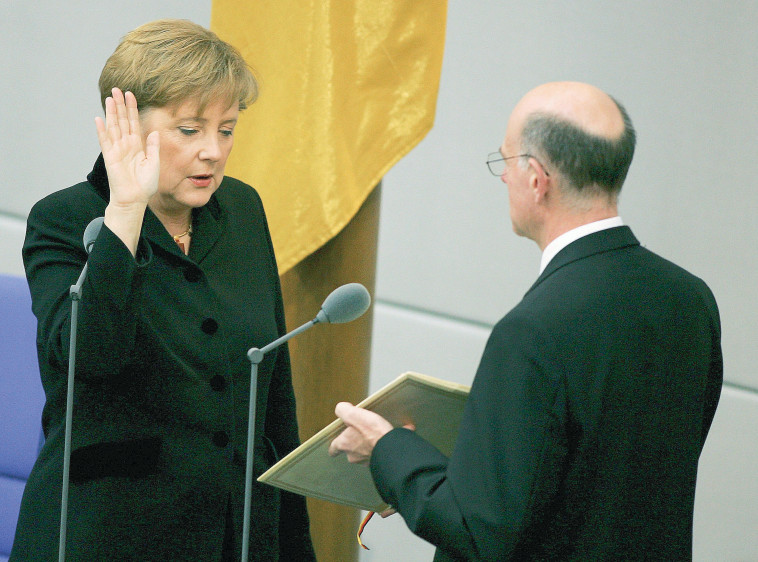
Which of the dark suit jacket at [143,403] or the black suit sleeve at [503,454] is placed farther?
the dark suit jacket at [143,403]

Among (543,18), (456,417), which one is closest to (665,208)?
(543,18)

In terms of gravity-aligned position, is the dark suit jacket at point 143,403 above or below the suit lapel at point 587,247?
below

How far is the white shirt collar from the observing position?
1417 millimetres

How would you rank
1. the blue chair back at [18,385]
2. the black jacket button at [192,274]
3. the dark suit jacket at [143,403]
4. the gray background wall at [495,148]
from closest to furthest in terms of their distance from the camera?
the dark suit jacket at [143,403] < the black jacket button at [192,274] < the blue chair back at [18,385] < the gray background wall at [495,148]

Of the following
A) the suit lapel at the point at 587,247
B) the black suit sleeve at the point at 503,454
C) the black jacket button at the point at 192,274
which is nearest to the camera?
the black suit sleeve at the point at 503,454

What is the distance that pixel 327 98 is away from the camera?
7.47 ft

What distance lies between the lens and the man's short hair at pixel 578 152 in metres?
1.40

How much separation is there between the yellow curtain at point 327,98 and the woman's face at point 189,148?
0.50m

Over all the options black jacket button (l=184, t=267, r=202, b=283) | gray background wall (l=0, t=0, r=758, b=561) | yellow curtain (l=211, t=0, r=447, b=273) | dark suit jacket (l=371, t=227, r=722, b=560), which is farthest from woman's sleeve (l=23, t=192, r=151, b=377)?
gray background wall (l=0, t=0, r=758, b=561)

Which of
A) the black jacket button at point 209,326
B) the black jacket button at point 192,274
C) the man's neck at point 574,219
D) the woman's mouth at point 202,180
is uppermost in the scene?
the man's neck at point 574,219

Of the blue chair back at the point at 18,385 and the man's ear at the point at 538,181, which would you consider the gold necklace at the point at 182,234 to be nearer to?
the blue chair back at the point at 18,385

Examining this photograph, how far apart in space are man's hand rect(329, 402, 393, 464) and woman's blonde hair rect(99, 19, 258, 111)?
2.07ft

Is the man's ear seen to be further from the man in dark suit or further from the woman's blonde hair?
the woman's blonde hair

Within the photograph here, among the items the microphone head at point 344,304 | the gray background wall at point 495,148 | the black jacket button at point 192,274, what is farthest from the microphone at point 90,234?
the gray background wall at point 495,148
